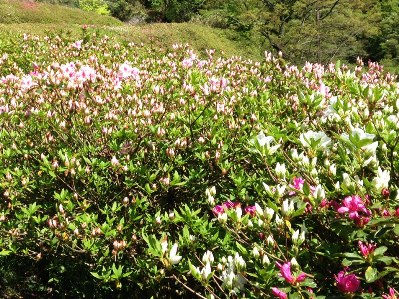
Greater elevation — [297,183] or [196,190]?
[297,183]

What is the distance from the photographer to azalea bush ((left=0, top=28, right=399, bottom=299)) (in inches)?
73.5

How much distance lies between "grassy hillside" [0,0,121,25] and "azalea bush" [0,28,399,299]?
78.1 feet

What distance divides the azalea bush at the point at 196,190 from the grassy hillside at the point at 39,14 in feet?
78.1

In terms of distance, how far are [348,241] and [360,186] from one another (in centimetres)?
27

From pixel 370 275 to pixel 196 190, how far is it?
5.66 feet

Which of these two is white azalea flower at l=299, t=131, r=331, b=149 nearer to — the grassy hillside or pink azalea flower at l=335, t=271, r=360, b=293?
pink azalea flower at l=335, t=271, r=360, b=293

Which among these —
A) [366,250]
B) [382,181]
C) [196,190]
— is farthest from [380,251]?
[196,190]

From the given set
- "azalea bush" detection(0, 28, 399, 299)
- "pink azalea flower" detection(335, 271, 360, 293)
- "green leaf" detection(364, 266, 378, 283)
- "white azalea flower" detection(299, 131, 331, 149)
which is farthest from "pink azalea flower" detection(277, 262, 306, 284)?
"white azalea flower" detection(299, 131, 331, 149)

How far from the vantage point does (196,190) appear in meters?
3.15

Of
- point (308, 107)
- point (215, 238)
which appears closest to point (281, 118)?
point (308, 107)

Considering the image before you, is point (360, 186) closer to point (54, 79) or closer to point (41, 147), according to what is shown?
point (54, 79)

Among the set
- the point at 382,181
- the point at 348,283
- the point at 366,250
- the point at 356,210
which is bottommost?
the point at 348,283

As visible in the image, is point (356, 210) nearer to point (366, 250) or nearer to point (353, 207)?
point (353, 207)

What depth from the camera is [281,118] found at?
12.1 ft
